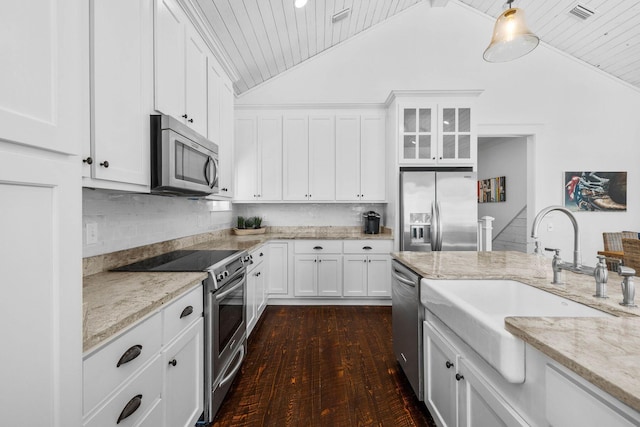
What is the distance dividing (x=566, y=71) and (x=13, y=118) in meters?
5.85

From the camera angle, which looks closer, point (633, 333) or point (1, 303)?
point (1, 303)

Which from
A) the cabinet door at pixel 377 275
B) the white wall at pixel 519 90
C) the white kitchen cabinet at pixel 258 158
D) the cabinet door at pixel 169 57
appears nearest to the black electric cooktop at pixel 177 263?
the cabinet door at pixel 169 57

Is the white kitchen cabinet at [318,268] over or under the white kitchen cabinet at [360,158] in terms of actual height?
under

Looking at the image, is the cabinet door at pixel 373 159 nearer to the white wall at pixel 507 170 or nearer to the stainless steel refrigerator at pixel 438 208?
the stainless steel refrigerator at pixel 438 208

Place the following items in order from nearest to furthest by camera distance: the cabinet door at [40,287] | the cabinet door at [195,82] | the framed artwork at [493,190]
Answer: the cabinet door at [40,287]
the cabinet door at [195,82]
the framed artwork at [493,190]

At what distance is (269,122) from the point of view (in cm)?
401

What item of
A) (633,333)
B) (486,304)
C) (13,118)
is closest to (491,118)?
(486,304)

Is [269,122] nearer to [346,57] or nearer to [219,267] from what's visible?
[346,57]

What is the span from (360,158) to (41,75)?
3582 mm

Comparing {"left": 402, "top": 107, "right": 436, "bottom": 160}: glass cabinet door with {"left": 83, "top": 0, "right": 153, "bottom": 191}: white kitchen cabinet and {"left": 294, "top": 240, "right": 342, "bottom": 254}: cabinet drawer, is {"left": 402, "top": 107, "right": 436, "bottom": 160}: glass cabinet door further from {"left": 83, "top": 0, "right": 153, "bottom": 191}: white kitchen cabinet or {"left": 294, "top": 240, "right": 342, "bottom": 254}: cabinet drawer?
{"left": 83, "top": 0, "right": 153, "bottom": 191}: white kitchen cabinet

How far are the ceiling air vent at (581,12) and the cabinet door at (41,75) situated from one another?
503 cm

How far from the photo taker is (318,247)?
377 cm

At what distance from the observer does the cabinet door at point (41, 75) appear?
594 mm

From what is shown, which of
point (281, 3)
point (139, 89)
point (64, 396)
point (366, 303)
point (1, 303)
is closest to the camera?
point (1, 303)
